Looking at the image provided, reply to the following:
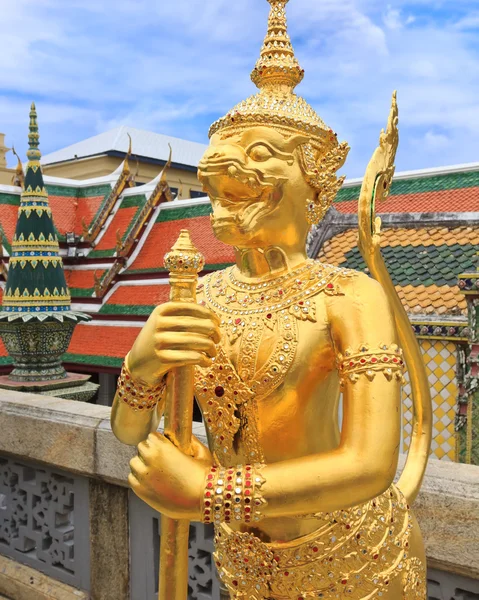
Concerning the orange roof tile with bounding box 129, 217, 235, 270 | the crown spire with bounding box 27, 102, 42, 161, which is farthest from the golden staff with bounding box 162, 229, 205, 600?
the orange roof tile with bounding box 129, 217, 235, 270

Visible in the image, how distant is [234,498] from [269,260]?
63 centimetres

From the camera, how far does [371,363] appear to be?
4.77ft

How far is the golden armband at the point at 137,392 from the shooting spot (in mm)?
1587

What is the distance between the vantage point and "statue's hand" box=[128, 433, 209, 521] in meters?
1.40

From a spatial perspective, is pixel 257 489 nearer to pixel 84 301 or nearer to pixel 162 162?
pixel 84 301

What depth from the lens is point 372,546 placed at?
5.12 ft

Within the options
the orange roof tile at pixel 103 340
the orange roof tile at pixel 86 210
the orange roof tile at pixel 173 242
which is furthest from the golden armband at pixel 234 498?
the orange roof tile at pixel 86 210

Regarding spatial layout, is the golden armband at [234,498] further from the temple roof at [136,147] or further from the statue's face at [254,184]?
the temple roof at [136,147]

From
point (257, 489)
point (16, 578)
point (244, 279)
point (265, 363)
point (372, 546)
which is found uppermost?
point (244, 279)

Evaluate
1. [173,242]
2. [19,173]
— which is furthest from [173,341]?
[19,173]

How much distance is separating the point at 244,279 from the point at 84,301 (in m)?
10.4

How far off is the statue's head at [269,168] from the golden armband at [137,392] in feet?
1.43

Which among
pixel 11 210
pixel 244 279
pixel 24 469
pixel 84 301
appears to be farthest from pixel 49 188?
pixel 244 279

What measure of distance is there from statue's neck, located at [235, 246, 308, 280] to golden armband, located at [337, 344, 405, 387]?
12.4 inches
